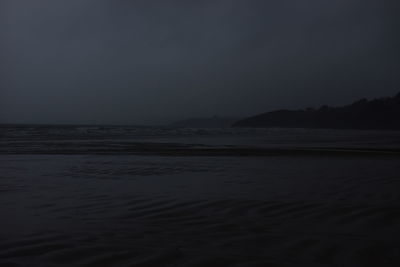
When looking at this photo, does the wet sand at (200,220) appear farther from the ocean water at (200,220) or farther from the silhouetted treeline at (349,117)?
the silhouetted treeline at (349,117)

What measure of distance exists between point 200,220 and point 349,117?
133 m

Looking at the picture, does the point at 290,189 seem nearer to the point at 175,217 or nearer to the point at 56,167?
the point at 175,217

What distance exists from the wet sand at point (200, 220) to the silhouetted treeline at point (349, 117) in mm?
103958

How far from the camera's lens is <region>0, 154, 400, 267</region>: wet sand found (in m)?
3.89

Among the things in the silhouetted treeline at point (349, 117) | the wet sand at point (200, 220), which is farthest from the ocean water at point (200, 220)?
the silhouetted treeline at point (349, 117)

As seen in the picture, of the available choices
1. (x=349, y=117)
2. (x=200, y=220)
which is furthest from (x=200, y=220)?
(x=349, y=117)

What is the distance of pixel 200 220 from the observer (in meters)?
5.52

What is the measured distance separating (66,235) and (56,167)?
8638 millimetres

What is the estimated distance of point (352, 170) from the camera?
11750 millimetres

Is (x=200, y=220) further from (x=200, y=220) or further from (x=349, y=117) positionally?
(x=349, y=117)

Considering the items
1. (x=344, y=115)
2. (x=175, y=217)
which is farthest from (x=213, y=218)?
(x=344, y=115)

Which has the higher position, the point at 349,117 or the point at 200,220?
the point at 349,117

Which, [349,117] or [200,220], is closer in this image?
[200,220]

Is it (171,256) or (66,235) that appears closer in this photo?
(171,256)
